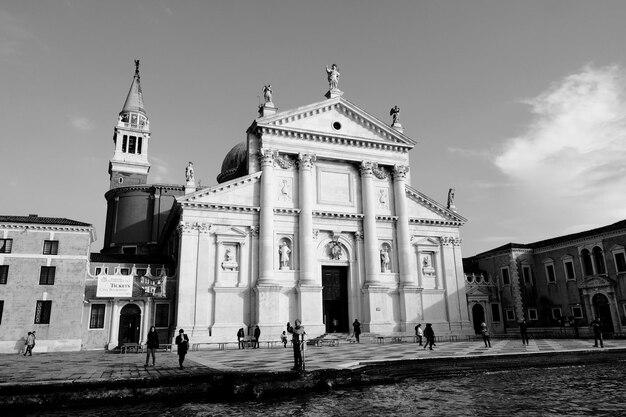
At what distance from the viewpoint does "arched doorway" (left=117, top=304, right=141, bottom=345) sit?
108 ft

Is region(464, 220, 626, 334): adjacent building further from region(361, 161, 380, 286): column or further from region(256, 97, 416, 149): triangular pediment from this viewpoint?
region(256, 97, 416, 149): triangular pediment

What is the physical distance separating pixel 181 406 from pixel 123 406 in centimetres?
147

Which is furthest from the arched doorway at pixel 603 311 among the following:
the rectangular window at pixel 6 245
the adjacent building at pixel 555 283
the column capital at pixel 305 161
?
the rectangular window at pixel 6 245

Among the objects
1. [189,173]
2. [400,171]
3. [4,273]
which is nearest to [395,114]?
[400,171]

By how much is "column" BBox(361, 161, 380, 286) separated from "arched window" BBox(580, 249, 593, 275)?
58.7ft

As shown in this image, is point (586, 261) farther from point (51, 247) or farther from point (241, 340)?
point (51, 247)

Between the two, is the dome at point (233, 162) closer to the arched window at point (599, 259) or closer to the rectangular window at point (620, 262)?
the arched window at point (599, 259)

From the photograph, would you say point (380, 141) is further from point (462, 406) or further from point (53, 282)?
point (462, 406)

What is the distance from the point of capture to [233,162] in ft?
165

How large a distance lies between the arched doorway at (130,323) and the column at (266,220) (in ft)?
30.9

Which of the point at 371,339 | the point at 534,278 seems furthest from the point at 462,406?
the point at 534,278

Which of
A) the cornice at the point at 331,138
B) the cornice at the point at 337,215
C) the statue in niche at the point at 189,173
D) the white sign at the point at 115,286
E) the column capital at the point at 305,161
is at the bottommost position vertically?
the white sign at the point at 115,286

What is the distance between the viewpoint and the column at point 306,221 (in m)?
34.6

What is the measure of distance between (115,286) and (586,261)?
123 ft
